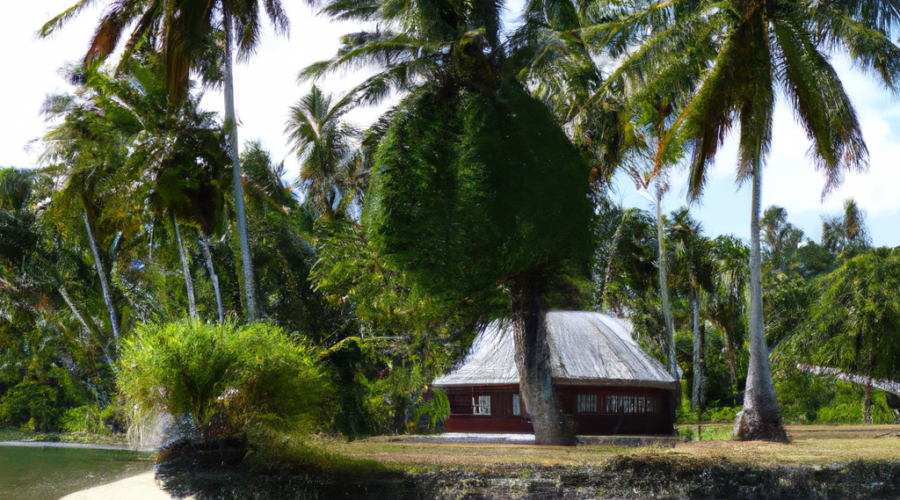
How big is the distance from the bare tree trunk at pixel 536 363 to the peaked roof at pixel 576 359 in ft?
6.84

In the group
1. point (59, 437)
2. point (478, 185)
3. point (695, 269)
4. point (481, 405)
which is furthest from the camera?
point (59, 437)

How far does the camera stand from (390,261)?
49.2ft

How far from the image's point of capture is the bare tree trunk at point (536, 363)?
15.7 m

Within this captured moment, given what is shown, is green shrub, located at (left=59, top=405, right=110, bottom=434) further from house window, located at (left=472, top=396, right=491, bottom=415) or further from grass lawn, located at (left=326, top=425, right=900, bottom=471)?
grass lawn, located at (left=326, top=425, right=900, bottom=471)

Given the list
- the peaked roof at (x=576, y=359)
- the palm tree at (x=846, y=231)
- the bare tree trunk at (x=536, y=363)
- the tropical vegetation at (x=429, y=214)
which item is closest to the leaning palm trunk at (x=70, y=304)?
the tropical vegetation at (x=429, y=214)

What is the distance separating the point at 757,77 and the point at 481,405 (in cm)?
1197

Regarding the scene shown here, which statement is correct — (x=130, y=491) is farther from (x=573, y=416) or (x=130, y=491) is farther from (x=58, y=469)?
(x=573, y=416)

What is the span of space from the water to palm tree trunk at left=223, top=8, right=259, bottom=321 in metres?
4.90

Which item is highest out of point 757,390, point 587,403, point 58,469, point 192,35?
point 192,35

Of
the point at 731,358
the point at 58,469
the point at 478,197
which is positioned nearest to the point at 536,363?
the point at 478,197

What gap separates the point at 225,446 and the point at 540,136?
842 cm

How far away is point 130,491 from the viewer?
12.2 m

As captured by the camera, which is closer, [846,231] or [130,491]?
[130,491]

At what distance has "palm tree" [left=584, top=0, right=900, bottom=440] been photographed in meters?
15.9
